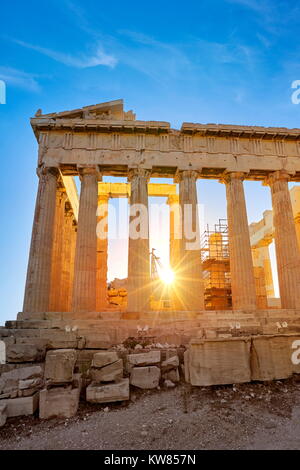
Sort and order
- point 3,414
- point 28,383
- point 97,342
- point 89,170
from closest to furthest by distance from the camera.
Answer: point 3,414 → point 28,383 → point 97,342 → point 89,170

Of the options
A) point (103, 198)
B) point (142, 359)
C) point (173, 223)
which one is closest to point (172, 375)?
point (142, 359)

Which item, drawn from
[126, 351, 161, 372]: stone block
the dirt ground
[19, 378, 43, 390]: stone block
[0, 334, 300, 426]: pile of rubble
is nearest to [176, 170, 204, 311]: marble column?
[0, 334, 300, 426]: pile of rubble

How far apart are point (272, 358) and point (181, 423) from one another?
110 inches

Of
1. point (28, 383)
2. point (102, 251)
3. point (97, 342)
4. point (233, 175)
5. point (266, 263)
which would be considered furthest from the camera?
point (266, 263)

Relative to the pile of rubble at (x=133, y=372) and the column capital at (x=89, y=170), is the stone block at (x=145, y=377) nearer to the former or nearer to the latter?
the pile of rubble at (x=133, y=372)

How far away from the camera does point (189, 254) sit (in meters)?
14.7

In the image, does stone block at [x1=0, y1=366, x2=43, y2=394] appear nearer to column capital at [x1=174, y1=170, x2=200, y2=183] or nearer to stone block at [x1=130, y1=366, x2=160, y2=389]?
stone block at [x1=130, y1=366, x2=160, y2=389]

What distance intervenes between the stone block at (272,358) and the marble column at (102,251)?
12.5m

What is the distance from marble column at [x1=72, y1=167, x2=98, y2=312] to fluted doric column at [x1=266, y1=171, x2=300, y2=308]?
928 centimetres

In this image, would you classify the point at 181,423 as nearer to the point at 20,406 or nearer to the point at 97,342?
the point at 20,406

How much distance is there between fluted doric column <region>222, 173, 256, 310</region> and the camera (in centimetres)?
1441

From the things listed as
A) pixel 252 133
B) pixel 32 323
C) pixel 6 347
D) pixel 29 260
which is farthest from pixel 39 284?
pixel 252 133

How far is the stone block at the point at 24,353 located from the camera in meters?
7.49
